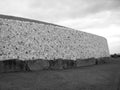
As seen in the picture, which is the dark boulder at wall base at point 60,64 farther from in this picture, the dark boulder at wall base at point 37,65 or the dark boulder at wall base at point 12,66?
the dark boulder at wall base at point 12,66

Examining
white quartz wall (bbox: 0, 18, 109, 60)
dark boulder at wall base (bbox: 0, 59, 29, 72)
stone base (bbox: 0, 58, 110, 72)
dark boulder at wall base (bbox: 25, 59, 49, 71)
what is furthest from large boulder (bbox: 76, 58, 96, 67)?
dark boulder at wall base (bbox: 0, 59, 29, 72)

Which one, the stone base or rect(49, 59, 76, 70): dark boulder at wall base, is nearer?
the stone base

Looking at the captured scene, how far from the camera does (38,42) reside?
12852mm

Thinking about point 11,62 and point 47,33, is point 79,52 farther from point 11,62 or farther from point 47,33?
point 11,62

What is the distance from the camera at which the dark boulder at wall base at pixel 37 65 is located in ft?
31.9

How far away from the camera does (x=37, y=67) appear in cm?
996

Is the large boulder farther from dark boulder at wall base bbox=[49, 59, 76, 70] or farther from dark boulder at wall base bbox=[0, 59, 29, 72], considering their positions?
dark boulder at wall base bbox=[0, 59, 29, 72]

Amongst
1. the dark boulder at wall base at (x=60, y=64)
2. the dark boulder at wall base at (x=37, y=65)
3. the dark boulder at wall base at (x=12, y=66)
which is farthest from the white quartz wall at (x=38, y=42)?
the dark boulder at wall base at (x=60, y=64)

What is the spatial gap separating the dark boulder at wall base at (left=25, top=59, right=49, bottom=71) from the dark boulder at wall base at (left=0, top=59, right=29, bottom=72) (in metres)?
0.28

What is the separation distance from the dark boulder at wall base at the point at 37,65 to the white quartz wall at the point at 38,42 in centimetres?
167

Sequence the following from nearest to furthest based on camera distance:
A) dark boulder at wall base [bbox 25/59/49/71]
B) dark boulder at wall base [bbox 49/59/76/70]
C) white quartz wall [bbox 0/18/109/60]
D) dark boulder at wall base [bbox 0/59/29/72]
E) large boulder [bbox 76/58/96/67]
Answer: dark boulder at wall base [bbox 0/59/29/72] < dark boulder at wall base [bbox 25/59/49/71] < dark boulder at wall base [bbox 49/59/76/70] < white quartz wall [bbox 0/18/109/60] < large boulder [bbox 76/58/96/67]

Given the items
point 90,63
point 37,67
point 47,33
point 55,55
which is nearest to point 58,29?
point 47,33

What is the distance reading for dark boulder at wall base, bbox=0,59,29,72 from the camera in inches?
342

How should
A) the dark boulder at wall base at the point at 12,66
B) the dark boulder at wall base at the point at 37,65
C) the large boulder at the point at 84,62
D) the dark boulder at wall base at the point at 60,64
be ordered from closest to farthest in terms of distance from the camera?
the dark boulder at wall base at the point at 12,66 → the dark boulder at wall base at the point at 37,65 → the dark boulder at wall base at the point at 60,64 → the large boulder at the point at 84,62
